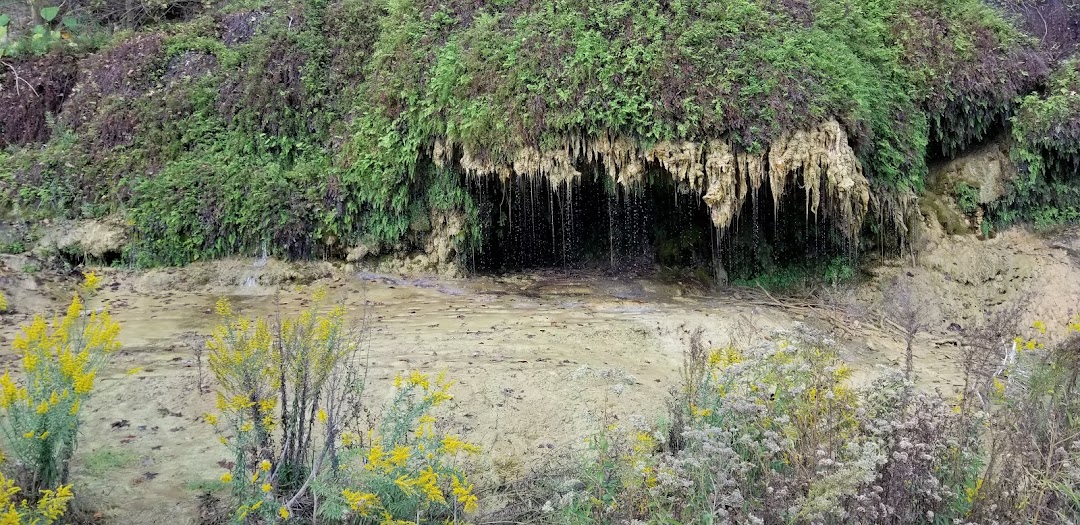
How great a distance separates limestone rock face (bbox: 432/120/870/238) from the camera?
8438 millimetres

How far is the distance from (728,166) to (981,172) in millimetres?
4267

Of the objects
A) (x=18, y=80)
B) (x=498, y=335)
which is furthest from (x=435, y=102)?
(x=18, y=80)

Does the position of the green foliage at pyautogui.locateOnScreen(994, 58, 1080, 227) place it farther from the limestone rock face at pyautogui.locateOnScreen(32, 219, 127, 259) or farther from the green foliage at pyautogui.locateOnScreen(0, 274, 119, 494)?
the limestone rock face at pyautogui.locateOnScreen(32, 219, 127, 259)

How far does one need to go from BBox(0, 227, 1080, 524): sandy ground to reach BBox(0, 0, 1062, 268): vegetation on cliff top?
985 mm

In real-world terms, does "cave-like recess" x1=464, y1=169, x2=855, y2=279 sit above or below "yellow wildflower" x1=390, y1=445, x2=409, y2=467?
above

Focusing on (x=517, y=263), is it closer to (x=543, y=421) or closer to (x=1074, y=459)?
(x=543, y=421)

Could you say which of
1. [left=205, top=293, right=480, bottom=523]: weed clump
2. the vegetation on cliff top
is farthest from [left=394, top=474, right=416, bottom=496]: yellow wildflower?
the vegetation on cliff top

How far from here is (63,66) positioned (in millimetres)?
12438

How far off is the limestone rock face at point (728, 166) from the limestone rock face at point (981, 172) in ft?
7.80

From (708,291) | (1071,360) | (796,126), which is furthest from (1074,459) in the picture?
(708,291)

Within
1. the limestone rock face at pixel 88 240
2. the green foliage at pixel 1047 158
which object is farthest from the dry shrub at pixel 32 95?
the green foliage at pixel 1047 158

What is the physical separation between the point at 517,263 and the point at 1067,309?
6853 mm

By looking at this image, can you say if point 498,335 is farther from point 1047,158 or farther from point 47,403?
point 1047,158

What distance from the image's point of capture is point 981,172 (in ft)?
33.5
